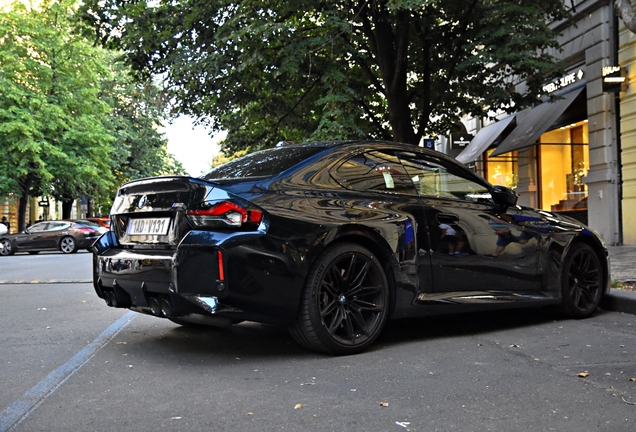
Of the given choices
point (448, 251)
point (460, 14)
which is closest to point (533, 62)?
point (460, 14)

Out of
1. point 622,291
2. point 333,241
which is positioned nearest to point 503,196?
point 333,241

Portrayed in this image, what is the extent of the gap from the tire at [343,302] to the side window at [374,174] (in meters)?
0.54

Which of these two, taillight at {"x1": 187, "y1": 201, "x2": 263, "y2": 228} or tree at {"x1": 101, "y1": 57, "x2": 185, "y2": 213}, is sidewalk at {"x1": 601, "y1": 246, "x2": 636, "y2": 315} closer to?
taillight at {"x1": 187, "y1": 201, "x2": 263, "y2": 228}

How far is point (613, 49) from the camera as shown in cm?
1738

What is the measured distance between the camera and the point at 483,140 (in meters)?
24.0

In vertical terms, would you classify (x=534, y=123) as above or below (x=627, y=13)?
below

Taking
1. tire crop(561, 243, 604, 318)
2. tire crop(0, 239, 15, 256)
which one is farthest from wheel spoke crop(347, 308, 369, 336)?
tire crop(0, 239, 15, 256)

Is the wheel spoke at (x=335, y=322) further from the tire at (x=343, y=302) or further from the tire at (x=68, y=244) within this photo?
the tire at (x=68, y=244)

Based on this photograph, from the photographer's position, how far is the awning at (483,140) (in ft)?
75.3

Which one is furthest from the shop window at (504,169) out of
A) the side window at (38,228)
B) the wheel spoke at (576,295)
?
the wheel spoke at (576,295)

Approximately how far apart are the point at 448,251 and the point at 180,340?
7.24ft

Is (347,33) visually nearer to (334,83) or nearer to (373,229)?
(334,83)

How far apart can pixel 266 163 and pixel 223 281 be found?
1.25 meters

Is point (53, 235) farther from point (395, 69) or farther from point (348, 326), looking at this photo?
point (348, 326)
